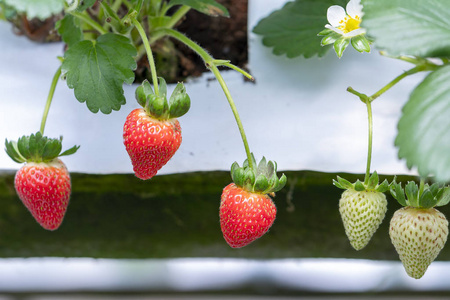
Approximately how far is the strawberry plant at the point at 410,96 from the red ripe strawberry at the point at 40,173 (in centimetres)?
32

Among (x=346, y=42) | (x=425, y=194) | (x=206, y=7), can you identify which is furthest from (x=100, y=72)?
(x=425, y=194)

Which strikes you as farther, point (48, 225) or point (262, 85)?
point (262, 85)

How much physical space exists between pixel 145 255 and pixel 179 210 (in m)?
0.12

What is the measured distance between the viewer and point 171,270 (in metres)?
1.00

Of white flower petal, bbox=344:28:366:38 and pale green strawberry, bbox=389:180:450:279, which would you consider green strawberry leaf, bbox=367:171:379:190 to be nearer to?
pale green strawberry, bbox=389:180:450:279

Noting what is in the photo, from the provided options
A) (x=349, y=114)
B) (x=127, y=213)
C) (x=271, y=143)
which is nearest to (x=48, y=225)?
(x=127, y=213)

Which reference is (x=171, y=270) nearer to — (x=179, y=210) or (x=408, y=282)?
(x=179, y=210)

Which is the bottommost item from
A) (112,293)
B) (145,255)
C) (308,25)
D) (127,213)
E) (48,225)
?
(112,293)

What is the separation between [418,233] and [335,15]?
27 cm

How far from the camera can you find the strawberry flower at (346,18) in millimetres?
696

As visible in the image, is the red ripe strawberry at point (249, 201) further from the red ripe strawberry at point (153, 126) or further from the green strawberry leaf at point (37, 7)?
the green strawberry leaf at point (37, 7)

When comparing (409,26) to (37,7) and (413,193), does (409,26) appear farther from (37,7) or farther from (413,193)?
(37,7)

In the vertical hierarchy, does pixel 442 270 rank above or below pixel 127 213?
below

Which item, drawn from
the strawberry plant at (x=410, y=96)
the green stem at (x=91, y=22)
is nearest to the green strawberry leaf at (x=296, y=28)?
the strawberry plant at (x=410, y=96)
